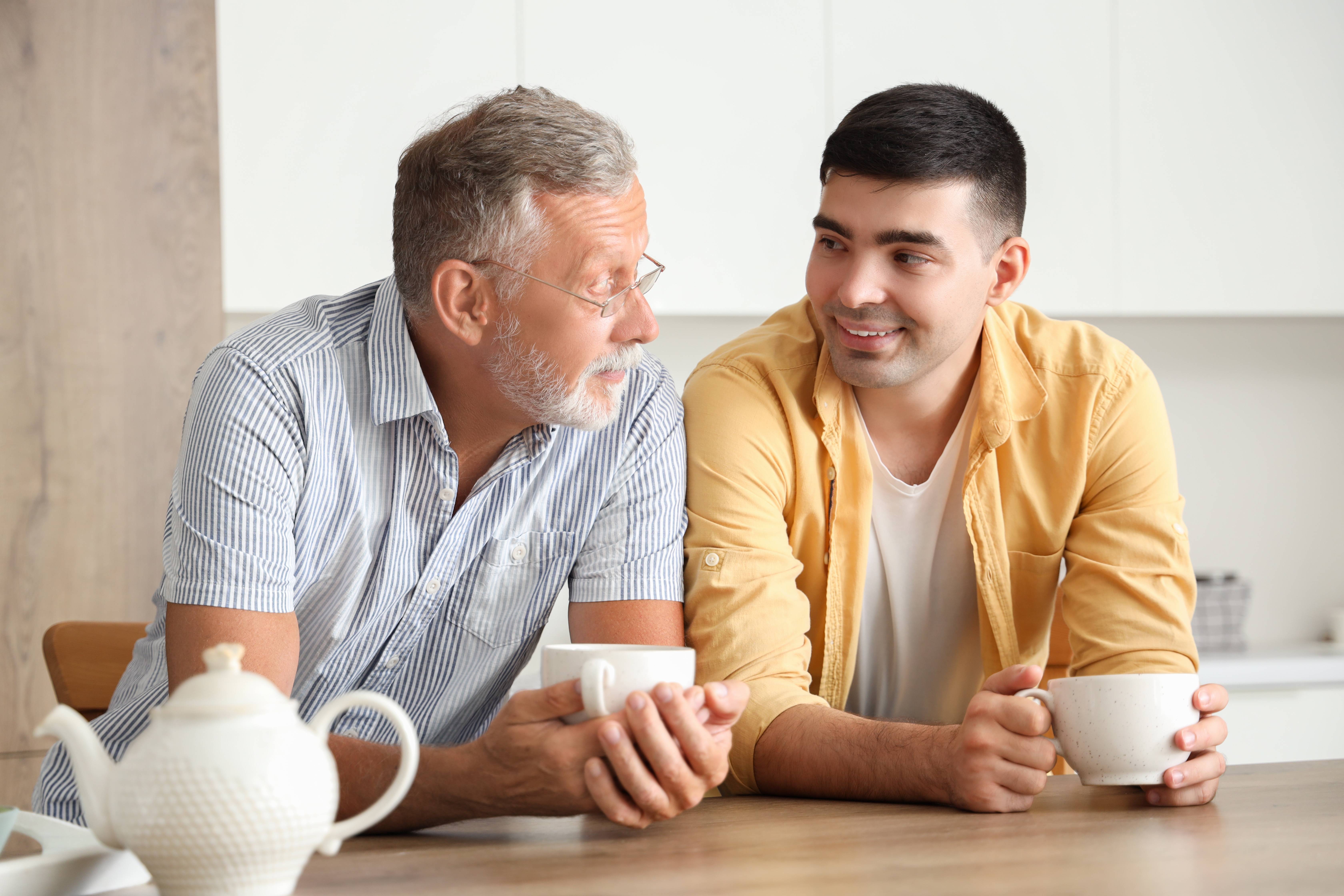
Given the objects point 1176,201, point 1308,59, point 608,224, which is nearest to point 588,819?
point 608,224

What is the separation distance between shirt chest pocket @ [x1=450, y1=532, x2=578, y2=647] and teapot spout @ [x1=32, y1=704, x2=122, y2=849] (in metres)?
0.66

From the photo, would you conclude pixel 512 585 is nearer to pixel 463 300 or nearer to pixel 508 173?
pixel 463 300

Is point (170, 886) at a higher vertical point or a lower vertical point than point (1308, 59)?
lower

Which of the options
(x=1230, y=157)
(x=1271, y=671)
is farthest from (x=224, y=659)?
(x=1230, y=157)

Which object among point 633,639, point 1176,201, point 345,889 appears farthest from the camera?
point 1176,201

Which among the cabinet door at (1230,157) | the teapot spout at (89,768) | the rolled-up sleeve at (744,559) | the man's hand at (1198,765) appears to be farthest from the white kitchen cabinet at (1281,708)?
the teapot spout at (89,768)

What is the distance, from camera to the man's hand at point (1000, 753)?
1069 mm

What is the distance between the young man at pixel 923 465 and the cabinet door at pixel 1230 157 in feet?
5.17

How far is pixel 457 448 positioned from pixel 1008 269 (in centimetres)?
79

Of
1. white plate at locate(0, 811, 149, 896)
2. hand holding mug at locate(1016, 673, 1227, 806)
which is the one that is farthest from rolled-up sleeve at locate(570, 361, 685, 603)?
white plate at locate(0, 811, 149, 896)

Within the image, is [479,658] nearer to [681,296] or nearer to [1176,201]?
[681,296]

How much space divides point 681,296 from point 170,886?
228 cm

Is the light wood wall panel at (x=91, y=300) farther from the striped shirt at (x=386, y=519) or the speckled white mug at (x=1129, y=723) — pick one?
the speckled white mug at (x=1129, y=723)

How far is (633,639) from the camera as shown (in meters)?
1.34
